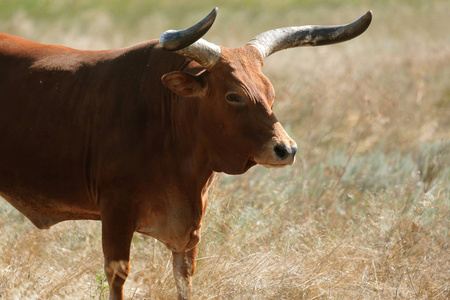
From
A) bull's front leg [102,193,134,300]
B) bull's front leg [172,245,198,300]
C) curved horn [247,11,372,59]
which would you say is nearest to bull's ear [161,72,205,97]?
curved horn [247,11,372,59]

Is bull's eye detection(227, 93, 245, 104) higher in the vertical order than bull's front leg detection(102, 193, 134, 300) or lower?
higher

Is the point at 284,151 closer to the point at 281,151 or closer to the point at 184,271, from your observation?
the point at 281,151

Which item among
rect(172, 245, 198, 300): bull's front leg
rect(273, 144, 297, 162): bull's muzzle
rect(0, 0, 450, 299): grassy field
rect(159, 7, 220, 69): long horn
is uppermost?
rect(159, 7, 220, 69): long horn

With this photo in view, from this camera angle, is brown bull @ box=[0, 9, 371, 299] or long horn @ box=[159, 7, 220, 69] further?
brown bull @ box=[0, 9, 371, 299]

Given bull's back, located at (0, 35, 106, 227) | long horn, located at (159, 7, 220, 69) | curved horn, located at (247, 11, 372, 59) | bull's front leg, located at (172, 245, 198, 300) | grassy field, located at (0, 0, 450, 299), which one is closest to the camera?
long horn, located at (159, 7, 220, 69)

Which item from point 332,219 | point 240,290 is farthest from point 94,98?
point 332,219

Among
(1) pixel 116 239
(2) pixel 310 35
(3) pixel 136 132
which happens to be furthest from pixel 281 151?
(1) pixel 116 239

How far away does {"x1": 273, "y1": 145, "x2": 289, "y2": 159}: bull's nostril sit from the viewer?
12.9 ft

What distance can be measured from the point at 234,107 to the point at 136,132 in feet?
2.15

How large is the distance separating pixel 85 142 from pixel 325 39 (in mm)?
1788

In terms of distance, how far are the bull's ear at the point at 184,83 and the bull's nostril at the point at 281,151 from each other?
24.8 inches

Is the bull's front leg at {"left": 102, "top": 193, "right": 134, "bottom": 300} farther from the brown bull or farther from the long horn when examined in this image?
the long horn

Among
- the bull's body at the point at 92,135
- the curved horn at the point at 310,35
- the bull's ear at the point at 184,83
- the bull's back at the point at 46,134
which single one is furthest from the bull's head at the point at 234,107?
the bull's back at the point at 46,134

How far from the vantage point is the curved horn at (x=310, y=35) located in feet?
15.1
